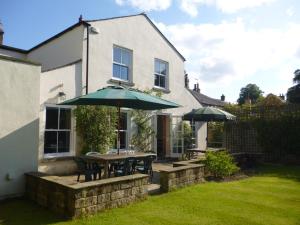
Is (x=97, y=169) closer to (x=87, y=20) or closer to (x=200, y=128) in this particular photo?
(x=87, y=20)

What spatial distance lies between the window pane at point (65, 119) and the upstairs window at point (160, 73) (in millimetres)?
6148

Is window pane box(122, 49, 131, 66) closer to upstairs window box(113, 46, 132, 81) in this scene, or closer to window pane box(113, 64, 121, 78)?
upstairs window box(113, 46, 132, 81)

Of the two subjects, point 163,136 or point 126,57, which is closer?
point 126,57

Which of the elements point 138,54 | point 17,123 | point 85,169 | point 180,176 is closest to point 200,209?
point 180,176

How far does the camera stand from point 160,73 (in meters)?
16.4

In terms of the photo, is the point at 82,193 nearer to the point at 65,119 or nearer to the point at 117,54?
the point at 65,119

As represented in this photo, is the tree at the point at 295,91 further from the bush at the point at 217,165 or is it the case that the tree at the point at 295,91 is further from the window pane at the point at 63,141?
the window pane at the point at 63,141

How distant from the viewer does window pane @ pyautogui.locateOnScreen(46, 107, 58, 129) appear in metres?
10.6

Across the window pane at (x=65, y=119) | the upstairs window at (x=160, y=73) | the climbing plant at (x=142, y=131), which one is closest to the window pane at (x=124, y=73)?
the climbing plant at (x=142, y=131)

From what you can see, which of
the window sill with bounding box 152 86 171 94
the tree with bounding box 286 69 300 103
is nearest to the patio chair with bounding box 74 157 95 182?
the window sill with bounding box 152 86 171 94

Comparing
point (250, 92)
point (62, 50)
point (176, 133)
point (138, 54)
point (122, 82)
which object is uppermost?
point (250, 92)

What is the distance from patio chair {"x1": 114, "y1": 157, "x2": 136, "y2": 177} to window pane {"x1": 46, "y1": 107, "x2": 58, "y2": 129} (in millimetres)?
3585

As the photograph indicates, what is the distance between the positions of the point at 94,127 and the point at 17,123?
12.6 feet

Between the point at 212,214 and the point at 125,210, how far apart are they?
6.43ft
